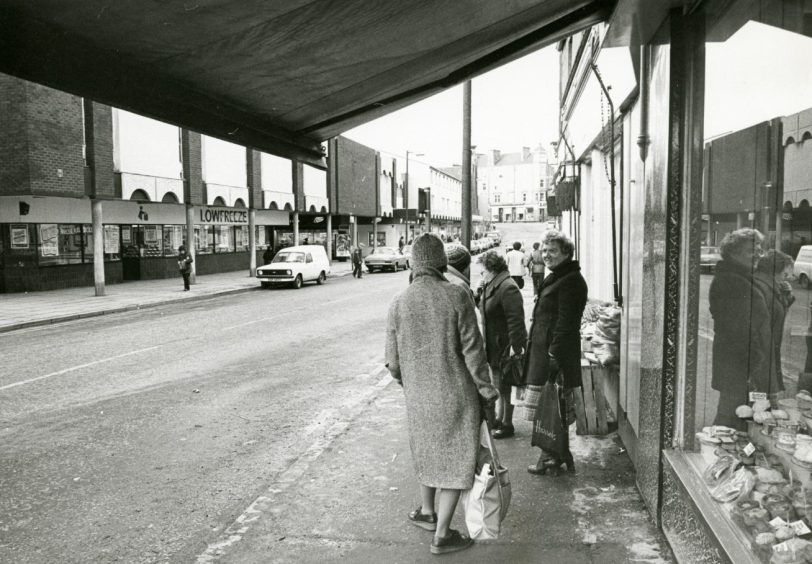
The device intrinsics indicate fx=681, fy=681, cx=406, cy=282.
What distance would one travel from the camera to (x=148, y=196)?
25.5 m

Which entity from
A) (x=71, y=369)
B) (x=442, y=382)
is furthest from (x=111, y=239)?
(x=442, y=382)

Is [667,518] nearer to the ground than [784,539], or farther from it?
nearer to the ground

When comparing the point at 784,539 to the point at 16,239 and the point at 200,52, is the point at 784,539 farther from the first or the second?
the point at 16,239

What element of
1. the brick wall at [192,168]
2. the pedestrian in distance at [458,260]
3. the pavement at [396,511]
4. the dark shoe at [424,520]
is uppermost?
the brick wall at [192,168]

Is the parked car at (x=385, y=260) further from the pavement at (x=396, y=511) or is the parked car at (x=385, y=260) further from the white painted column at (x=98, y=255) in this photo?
the pavement at (x=396, y=511)

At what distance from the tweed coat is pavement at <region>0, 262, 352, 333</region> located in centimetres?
1389

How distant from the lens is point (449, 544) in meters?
4.05

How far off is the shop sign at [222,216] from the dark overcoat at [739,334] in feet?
101

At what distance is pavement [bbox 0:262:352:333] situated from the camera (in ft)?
54.7

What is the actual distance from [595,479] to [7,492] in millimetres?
4468

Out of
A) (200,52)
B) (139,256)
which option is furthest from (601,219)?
(139,256)

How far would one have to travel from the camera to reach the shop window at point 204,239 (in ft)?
108

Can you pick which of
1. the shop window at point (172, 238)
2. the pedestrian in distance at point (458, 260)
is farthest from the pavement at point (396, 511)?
the shop window at point (172, 238)

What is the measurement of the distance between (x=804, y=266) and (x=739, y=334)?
0.88m
